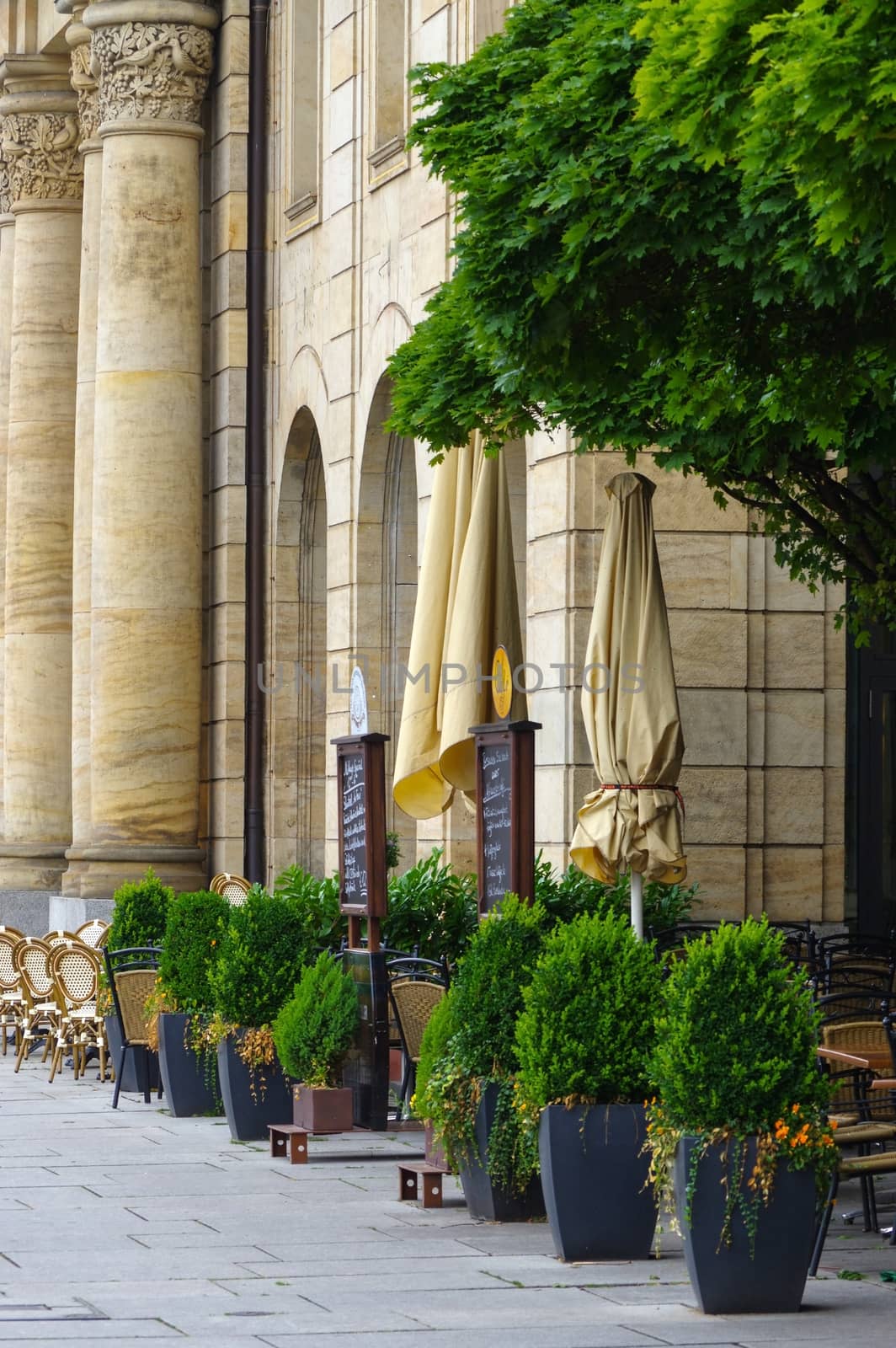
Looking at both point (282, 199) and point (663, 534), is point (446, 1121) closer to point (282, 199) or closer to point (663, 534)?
point (663, 534)

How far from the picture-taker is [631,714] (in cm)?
1249

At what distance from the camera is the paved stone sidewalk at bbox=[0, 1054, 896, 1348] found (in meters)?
7.99

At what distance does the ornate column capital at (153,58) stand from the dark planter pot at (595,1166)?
56.9 ft

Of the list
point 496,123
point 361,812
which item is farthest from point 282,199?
point 496,123

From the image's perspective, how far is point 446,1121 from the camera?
1014cm

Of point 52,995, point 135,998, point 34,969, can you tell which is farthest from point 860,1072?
point 34,969

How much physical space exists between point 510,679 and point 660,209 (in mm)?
3846

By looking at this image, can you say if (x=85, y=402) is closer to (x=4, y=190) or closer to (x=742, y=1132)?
(x=4, y=190)

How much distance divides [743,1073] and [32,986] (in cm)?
1170

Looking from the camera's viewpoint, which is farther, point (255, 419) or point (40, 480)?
point (40, 480)

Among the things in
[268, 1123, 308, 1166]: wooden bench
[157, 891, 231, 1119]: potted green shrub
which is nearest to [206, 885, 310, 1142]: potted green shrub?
[268, 1123, 308, 1166]: wooden bench

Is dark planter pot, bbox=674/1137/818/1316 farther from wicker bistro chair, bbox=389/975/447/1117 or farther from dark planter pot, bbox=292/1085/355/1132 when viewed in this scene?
wicker bistro chair, bbox=389/975/447/1117

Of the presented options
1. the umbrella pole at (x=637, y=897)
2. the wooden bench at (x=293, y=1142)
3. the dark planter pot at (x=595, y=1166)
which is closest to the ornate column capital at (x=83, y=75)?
the umbrella pole at (x=637, y=897)

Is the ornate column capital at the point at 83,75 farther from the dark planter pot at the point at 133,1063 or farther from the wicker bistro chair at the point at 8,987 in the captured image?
the dark planter pot at the point at 133,1063
